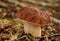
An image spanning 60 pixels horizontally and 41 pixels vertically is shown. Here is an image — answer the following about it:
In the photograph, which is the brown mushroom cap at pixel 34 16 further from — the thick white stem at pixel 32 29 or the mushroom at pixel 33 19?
the thick white stem at pixel 32 29

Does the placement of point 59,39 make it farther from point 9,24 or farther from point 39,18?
point 9,24

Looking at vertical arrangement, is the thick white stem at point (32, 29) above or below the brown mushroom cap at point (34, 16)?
below

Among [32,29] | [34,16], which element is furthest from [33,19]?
[32,29]

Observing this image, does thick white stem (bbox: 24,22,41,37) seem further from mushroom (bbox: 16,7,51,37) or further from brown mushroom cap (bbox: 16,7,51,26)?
brown mushroom cap (bbox: 16,7,51,26)

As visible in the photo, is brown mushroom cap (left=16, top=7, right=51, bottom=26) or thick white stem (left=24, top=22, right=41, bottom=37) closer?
brown mushroom cap (left=16, top=7, right=51, bottom=26)

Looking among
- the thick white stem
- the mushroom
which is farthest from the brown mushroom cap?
the thick white stem

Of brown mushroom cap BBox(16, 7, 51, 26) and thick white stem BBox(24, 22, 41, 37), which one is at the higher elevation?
brown mushroom cap BBox(16, 7, 51, 26)

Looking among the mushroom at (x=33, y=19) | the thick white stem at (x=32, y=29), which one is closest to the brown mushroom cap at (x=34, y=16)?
the mushroom at (x=33, y=19)

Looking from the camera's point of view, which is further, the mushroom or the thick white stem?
the thick white stem

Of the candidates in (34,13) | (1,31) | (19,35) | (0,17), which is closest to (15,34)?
(19,35)
